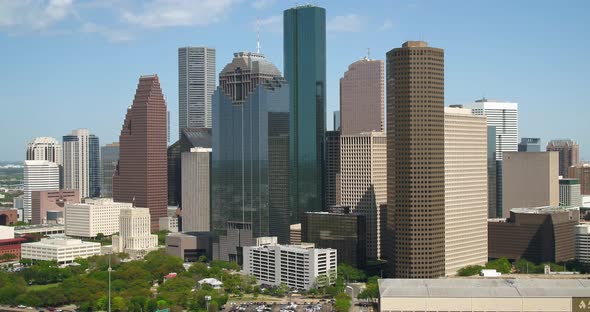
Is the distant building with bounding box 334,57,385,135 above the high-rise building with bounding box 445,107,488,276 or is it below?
above

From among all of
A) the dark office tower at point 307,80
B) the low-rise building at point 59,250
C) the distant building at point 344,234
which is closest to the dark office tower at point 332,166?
the dark office tower at point 307,80

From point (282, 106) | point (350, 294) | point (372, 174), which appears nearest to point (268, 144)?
point (282, 106)

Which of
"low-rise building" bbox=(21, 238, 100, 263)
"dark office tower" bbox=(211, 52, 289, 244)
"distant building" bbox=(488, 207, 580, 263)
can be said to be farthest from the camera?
"low-rise building" bbox=(21, 238, 100, 263)

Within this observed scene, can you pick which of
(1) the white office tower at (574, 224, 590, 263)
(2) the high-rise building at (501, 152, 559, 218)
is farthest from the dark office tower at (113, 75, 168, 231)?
(1) the white office tower at (574, 224, 590, 263)

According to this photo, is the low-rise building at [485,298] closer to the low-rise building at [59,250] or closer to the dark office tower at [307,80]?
the low-rise building at [59,250]

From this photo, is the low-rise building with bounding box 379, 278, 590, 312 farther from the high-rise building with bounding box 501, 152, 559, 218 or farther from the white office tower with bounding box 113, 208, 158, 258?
the white office tower with bounding box 113, 208, 158, 258

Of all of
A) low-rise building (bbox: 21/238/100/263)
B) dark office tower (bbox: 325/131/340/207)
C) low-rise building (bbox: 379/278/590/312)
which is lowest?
low-rise building (bbox: 21/238/100/263)
